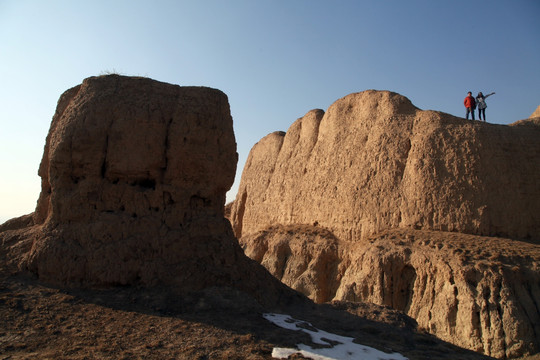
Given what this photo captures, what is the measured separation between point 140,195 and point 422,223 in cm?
982

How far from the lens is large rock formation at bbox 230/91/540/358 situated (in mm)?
12391

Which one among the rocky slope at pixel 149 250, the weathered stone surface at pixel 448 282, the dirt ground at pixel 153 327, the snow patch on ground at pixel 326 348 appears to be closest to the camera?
the dirt ground at pixel 153 327

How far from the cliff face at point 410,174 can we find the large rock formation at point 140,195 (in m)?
7.75

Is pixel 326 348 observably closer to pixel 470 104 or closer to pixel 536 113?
pixel 470 104

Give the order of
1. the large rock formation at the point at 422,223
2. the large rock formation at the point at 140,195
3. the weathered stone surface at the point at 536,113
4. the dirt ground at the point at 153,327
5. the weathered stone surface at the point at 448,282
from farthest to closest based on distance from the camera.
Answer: the weathered stone surface at the point at 536,113 → the large rock formation at the point at 422,223 → the weathered stone surface at the point at 448,282 → the large rock formation at the point at 140,195 → the dirt ground at the point at 153,327

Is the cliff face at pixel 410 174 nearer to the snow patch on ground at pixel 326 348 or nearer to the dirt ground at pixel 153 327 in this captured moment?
the dirt ground at pixel 153 327

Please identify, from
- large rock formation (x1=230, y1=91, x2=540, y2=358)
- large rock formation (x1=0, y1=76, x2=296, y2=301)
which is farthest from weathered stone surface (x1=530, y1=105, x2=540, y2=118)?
large rock formation (x1=0, y1=76, x2=296, y2=301)

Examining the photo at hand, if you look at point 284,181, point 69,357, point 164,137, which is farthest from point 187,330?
point 284,181

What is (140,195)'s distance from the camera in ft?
27.7

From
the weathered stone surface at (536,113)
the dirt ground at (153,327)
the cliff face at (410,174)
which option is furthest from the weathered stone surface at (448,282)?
the weathered stone surface at (536,113)

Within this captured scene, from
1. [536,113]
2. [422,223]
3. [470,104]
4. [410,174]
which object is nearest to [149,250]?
[422,223]

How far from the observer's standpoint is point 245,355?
5750 millimetres

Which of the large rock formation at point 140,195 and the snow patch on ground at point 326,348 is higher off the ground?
the large rock formation at point 140,195

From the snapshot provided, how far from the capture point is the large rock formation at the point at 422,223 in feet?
40.7
